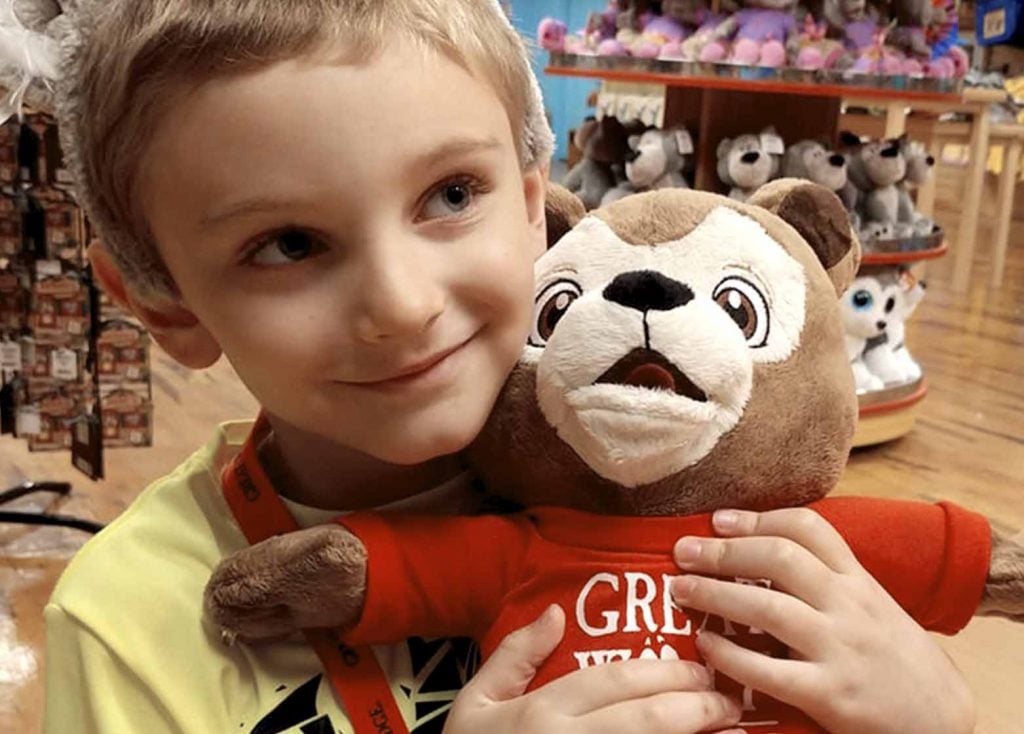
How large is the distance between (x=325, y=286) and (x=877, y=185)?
209cm

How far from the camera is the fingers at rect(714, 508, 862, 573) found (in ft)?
2.08

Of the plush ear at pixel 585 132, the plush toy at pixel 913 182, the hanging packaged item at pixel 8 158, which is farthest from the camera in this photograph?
the plush ear at pixel 585 132

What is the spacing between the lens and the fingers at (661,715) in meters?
0.57

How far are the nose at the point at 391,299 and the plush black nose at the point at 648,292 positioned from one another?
11 cm

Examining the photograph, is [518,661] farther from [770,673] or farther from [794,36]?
[794,36]

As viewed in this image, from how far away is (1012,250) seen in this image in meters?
5.33

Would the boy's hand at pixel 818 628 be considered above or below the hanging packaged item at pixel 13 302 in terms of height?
above

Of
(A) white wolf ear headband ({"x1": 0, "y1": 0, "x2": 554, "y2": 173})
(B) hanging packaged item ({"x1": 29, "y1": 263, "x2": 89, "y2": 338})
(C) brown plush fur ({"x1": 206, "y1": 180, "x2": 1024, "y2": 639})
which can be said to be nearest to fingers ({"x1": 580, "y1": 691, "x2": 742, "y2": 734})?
(C) brown plush fur ({"x1": 206, "y1": 180, "x2": 1024, "y2": 639})

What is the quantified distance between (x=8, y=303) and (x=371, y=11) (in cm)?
150

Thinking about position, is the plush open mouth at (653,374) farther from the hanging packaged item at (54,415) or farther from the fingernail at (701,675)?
the hanging packaged item at (54,415)

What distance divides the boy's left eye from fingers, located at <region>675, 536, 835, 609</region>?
212mm

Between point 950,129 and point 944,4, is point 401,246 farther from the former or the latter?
point 950,129

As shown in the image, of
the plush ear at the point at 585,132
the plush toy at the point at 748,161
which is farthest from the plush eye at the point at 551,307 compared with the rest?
the plush ear at the point at 585,132

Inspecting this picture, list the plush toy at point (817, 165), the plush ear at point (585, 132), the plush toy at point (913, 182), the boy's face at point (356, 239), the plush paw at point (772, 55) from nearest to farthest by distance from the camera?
the boy's face at point (356, 239) < the plush paw at point (772, 55) < the plush toy at point (817, 165) < the plush toy at point (913, 182) < the plush ear at point (585, 132)
